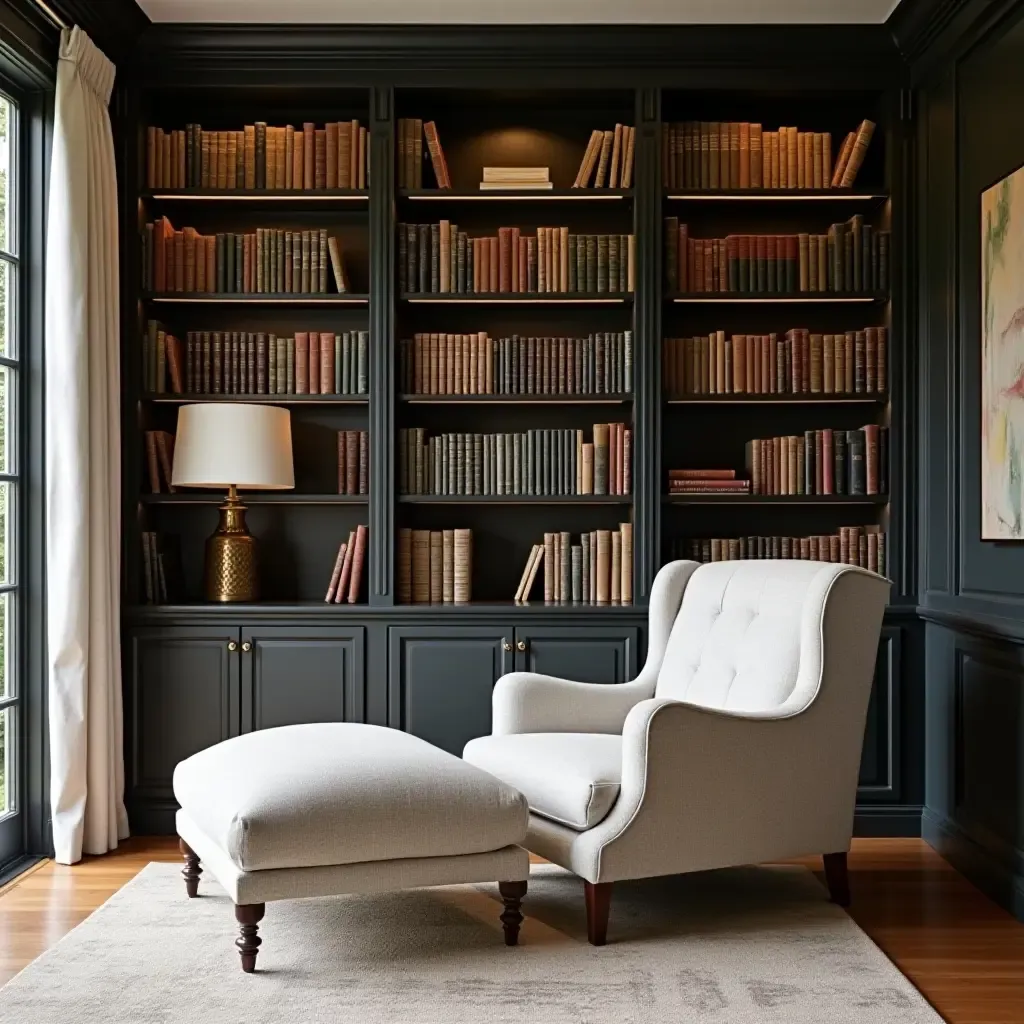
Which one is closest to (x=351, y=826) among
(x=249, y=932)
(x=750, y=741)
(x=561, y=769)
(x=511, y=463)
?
(x=249, y=932)

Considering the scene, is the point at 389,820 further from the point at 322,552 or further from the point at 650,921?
the point at 322,552

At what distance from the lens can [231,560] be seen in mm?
4594

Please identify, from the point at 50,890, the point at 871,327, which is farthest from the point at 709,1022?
the point at 871,327

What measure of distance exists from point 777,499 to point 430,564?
1224 millimetres

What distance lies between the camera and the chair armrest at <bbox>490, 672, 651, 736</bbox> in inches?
155

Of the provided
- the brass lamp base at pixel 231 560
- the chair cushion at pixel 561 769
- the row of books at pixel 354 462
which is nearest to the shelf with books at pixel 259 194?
the row of books at pixel 354 462

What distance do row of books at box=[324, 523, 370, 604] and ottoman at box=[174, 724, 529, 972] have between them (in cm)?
136

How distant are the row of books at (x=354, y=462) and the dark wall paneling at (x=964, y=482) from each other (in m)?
1.91

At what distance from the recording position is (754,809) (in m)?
3.39

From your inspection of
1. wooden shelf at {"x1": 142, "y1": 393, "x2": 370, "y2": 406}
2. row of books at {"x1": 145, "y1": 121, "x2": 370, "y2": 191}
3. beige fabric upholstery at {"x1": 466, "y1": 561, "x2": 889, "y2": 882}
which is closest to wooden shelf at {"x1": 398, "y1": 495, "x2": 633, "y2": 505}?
wooden shelf at {"x1": 142, "y1": 393, "x2": 370, "y2": 406}

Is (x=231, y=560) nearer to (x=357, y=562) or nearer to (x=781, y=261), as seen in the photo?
(x=357, y=562)

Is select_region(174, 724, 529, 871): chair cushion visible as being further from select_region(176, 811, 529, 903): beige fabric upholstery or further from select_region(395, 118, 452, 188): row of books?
select_region(395, 118, 452, 188): row of books

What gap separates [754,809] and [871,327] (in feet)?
6.71

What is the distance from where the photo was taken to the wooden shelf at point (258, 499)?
4629 mm
